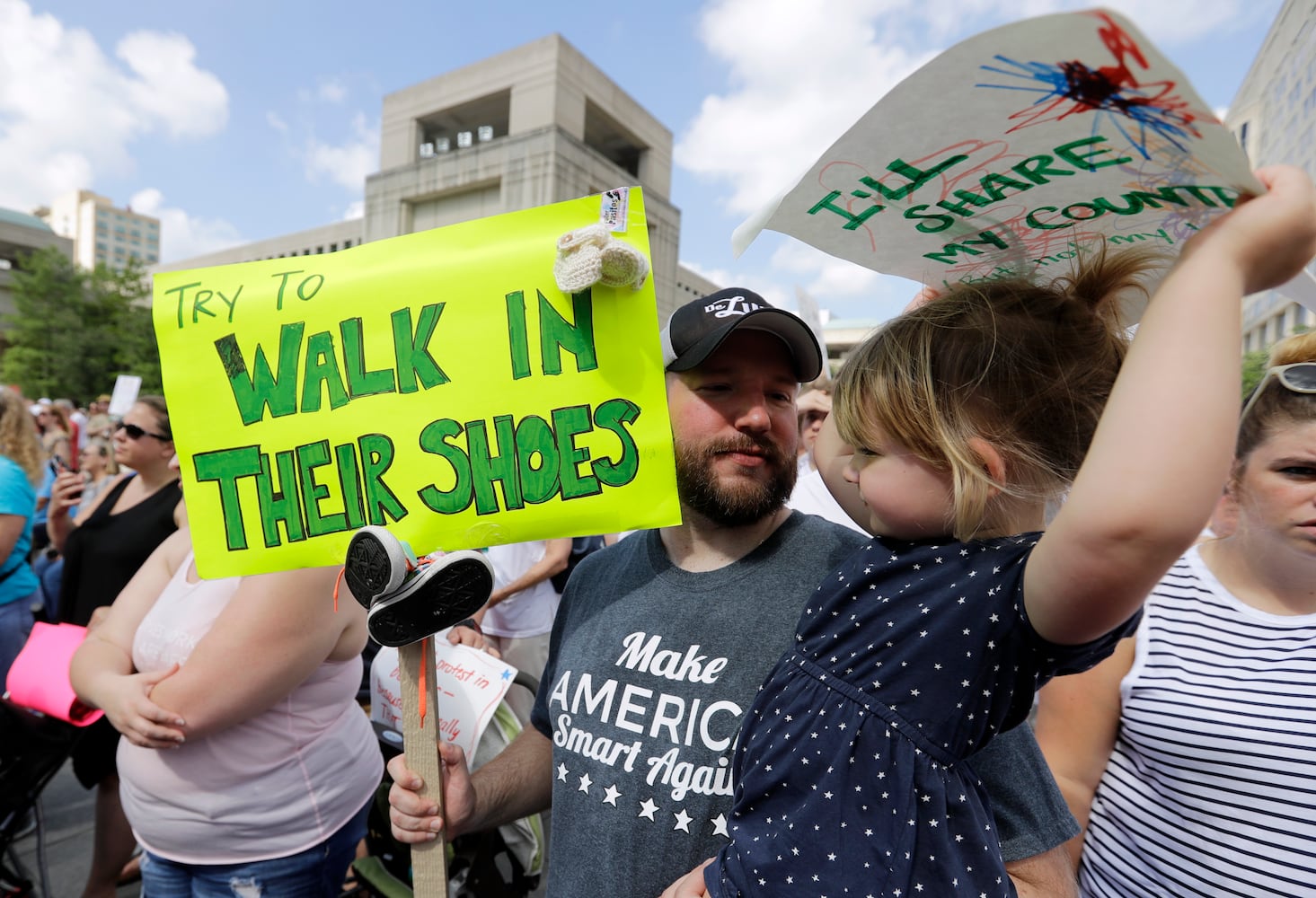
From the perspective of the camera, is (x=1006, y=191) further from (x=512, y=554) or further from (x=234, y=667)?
(x=512, y=554)

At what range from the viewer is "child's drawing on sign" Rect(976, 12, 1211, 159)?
→ 1.99ft

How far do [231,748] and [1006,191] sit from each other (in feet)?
6.83

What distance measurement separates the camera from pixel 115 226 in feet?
412

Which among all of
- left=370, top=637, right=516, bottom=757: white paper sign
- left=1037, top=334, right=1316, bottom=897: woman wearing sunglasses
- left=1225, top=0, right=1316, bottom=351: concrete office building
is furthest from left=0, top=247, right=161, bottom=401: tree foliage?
left=1225, top=0, right=1316, bottom=351: concrete office building

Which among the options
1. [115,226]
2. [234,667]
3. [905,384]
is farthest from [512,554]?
[115,226]

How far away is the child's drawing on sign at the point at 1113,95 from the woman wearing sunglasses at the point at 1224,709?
1088 mm

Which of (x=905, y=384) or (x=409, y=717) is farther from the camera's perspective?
(x=409, y=717)

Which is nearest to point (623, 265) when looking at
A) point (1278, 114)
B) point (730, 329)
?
point (730, 329)

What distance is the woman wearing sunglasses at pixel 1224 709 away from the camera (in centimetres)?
124

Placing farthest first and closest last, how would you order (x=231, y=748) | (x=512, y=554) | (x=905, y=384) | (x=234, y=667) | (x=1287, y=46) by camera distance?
1. (x=1287, y=46)
2. (x=512, y=554)
3. (x=231, y=748)
4. (x=234, y=667)
5. (x=905, y=384)

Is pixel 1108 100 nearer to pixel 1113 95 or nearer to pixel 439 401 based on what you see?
pixel 1113 95

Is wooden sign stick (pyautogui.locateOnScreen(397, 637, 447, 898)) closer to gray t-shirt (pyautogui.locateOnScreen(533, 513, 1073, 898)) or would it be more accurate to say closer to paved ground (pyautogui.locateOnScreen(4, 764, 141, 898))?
gray t-shirt (pyautogui.locateOnScreen(533, 513, 1073, 898))

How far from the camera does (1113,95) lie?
65 cm

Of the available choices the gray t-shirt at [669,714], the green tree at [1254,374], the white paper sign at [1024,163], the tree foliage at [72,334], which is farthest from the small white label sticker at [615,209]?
the tree foliage at [72,334]
